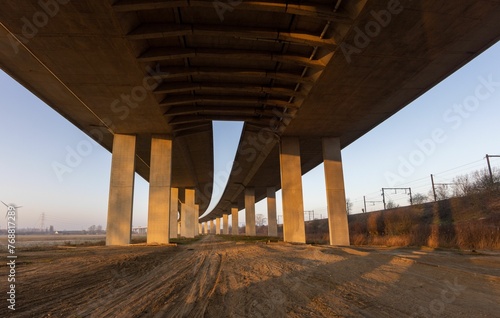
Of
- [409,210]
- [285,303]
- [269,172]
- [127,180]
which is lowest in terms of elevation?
[285,303]

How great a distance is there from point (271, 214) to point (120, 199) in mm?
35003

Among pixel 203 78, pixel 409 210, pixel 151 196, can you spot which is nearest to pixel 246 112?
pixel 203 78

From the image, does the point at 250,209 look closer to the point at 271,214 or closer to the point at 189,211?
the point at 271,214

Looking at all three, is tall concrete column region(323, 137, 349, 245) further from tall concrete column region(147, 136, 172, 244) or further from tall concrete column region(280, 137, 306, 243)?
tall concrete column region(147, 136, 172, 244)

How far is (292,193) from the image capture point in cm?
2811

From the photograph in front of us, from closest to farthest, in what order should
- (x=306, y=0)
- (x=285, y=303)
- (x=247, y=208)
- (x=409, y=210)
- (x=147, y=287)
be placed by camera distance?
(x=285, y=303) < (x=147, y=287) < (x=306, y=0) < (x=409, y=210) < (x=247, y=208)

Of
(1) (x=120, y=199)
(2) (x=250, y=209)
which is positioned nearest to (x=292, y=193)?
(1) (x=120, y=199)

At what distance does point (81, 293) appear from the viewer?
6.90 meters

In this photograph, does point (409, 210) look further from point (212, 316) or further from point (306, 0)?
point (212, 316)

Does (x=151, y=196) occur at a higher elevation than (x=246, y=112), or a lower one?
lower

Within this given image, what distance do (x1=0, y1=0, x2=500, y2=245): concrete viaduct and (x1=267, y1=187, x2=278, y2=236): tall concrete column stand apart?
28.5m

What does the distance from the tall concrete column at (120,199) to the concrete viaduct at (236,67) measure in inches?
3.7

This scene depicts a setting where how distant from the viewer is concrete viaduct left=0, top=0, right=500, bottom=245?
12.6 meters

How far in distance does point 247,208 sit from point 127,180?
36.3 meters
